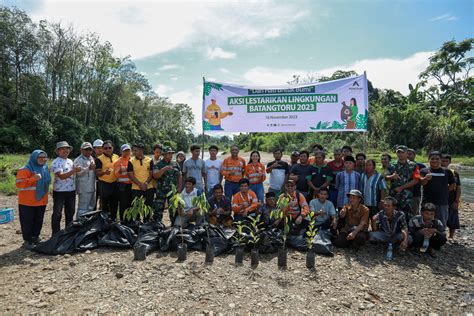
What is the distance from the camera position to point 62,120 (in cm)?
2895

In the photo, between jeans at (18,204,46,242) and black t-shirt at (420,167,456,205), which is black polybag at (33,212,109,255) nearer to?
jeans at (18,204,46,242)

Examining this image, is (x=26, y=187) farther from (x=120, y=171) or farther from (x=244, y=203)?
(x=244, y=203)

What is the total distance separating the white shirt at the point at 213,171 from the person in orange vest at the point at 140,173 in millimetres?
1255

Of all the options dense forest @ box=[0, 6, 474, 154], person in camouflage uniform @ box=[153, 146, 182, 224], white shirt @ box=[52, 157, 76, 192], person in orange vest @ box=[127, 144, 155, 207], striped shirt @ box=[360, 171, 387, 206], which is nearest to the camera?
white shirt @ box=[52, 157, 76, 192]

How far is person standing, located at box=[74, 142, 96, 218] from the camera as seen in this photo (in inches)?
205

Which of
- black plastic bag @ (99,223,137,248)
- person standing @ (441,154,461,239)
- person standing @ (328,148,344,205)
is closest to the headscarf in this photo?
black plastic bag @ (99,223,137,248)

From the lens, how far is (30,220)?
15.4 feet

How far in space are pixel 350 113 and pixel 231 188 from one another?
3.12 m

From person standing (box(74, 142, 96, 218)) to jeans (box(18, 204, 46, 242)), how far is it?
66 centimetres

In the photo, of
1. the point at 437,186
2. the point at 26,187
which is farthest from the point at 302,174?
the point at 26,187

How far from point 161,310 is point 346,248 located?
328 cm

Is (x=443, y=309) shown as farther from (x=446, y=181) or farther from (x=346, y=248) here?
(x=446, y=181)

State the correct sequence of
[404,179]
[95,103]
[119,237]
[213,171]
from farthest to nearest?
[95,103]
[213,171]
[404,179]
[119,237]

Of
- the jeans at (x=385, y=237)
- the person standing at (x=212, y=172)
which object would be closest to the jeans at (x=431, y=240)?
the jeans at (x=385, y=237)
